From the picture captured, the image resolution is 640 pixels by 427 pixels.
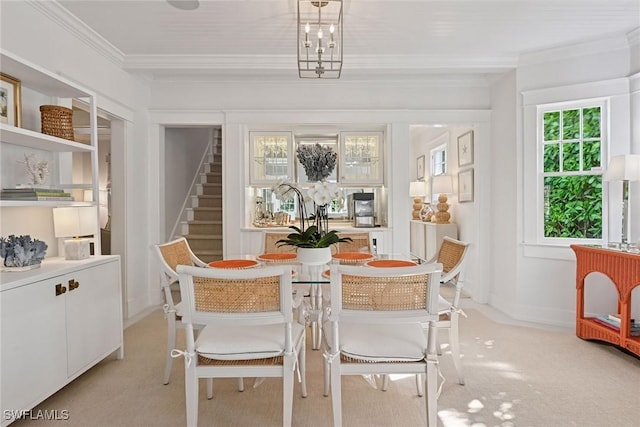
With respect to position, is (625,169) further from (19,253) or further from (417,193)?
(19,253)

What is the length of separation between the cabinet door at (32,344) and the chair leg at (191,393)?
90cm

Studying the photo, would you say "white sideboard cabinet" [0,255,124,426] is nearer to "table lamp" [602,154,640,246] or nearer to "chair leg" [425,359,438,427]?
"chair leg" [425,359,438,427]

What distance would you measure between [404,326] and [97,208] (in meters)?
2.36

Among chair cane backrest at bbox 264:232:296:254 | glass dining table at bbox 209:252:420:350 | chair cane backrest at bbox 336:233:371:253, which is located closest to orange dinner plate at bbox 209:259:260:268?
glass dining table at bbox 209:252:420:350

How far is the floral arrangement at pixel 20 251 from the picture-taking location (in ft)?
7.15

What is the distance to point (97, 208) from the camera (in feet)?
9.57

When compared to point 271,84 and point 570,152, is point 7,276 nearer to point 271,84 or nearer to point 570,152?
point 271,84

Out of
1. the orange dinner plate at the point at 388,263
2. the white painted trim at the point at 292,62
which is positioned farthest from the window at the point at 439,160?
the orange dinner plate at the point at 388,263

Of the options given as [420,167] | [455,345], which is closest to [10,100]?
[455,345]

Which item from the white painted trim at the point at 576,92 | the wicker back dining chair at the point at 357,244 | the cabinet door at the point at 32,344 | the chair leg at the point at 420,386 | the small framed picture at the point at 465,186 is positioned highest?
the white painted trim at the point at 576,92

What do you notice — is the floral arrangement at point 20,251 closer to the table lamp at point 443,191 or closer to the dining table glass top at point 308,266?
the dining table glass top at point 308,266

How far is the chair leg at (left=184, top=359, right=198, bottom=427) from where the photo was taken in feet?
6.03

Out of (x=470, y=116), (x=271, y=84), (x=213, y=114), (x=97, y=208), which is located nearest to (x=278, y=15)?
(x=271, y=84)

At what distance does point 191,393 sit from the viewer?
72.6 inches
